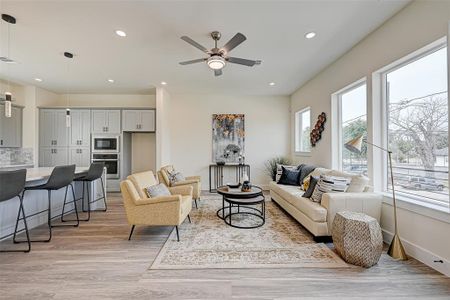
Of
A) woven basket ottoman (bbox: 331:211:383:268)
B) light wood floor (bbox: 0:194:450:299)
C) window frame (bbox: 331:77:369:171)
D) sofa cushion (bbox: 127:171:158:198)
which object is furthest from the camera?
window frame (bbox: 331:77:369:171)

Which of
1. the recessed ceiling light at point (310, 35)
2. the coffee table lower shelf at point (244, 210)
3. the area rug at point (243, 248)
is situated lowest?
the area rug at point (243, 248)

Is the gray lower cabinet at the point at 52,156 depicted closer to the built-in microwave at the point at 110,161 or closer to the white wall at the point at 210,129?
the built-in microwave at the point at 110,161

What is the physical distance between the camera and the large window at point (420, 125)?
234 centimetres

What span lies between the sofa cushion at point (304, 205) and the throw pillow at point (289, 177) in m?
0.39

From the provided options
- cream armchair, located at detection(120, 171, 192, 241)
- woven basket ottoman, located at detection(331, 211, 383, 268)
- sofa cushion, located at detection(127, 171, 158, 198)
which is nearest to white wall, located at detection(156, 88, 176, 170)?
sofa cushion, located at detection(127, 171, 158, 198)

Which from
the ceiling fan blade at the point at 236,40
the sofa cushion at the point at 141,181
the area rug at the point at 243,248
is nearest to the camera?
the area rug at the point at 243,248

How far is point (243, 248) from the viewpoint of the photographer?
A: 2.68 m

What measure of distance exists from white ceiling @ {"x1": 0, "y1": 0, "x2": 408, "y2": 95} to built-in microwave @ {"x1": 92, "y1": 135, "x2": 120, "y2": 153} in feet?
5.12

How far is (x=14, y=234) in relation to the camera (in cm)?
279

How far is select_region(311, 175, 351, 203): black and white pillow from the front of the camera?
3.13 meters

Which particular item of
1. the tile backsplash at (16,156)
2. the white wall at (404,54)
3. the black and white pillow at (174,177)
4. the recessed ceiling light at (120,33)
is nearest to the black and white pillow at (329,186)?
the white wall at (404,54)

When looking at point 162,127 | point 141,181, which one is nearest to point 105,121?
point 162,127

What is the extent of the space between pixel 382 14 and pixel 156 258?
400 cm

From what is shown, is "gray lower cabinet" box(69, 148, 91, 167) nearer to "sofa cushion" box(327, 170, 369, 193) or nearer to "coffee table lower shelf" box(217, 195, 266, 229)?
"coffee table lower shelf" box(217, 195, 266, 229)
